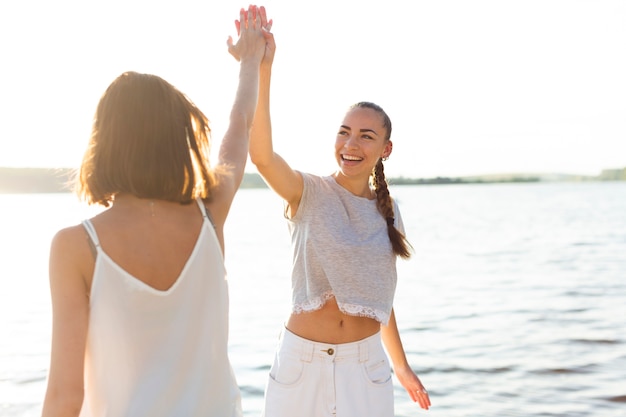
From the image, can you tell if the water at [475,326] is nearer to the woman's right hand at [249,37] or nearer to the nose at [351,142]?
the woman's right hand at [249,37]

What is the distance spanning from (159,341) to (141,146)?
471 mm

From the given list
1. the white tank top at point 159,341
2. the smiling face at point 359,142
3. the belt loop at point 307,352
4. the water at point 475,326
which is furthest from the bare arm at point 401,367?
the white tank top at point 159,341

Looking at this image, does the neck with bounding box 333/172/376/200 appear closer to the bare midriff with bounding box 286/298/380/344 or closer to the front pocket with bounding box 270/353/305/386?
the bare midriff with bounding box 286/298/380/344

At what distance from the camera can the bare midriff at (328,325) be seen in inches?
136

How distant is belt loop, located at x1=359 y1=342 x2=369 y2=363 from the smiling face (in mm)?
787

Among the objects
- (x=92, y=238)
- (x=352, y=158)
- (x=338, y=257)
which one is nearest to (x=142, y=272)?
(x=92, y=238)

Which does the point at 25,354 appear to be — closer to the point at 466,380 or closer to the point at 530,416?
the point at 466,380

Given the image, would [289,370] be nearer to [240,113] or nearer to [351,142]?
[351,142]

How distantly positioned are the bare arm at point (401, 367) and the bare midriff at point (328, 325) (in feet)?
1.10

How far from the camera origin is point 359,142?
371 cm

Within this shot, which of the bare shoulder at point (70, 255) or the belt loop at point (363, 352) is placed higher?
the bare shoulder at point (70, 255)

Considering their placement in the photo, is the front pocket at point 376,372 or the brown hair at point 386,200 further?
the brown hair at point 386,200

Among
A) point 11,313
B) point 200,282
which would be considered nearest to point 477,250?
point 11,313

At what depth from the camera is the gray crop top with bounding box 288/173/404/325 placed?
3.43 meters
